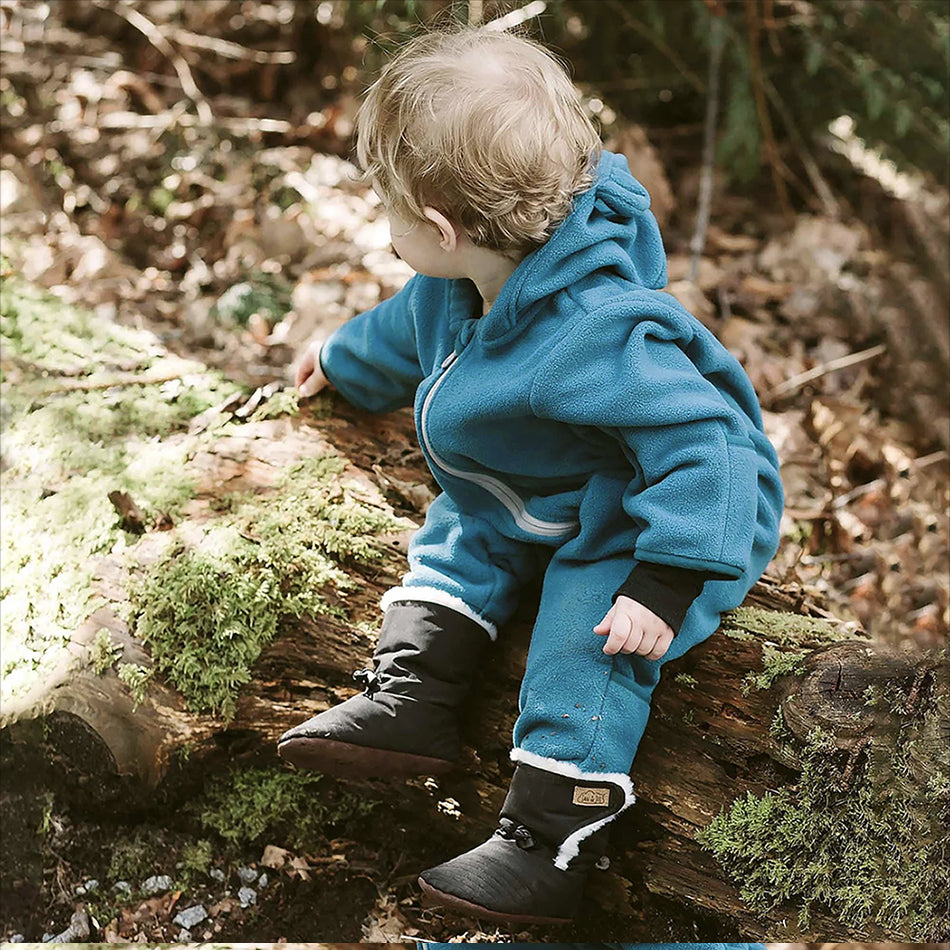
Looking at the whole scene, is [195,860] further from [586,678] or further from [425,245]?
[425,245]

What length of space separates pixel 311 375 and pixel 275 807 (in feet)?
3.67

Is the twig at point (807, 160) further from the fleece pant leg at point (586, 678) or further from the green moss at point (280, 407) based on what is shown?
the fleece pant leg at point (586, 678)

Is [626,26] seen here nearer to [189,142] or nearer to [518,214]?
[189,142]

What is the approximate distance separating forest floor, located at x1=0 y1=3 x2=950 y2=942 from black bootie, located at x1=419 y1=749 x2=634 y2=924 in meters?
0.20

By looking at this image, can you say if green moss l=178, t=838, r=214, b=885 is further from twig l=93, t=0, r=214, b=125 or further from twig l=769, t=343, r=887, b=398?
twig l=93, t=0, r=214, b=125

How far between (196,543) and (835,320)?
2.98m

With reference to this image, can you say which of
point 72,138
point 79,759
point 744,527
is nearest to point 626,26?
point 72,138

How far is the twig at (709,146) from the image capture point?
Answer: 418cm

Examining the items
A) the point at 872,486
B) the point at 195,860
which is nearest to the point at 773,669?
the point at 195,860

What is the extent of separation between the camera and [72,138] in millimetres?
4859

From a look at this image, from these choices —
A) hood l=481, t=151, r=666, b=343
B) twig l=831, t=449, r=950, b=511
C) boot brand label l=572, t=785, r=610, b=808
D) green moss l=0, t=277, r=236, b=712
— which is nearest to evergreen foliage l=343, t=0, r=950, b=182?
twig l=831, t=449, r=950, b=511

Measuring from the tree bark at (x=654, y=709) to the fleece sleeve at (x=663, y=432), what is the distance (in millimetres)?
287

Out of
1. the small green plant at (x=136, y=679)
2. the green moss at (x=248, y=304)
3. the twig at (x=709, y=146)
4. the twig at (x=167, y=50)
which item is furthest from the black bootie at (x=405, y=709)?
the twig at (x=167, y=50)

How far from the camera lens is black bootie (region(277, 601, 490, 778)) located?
2.01m
